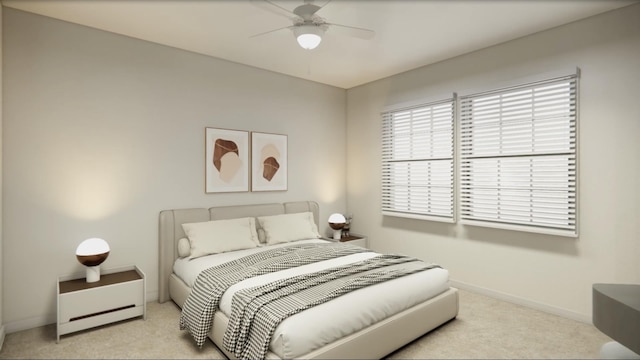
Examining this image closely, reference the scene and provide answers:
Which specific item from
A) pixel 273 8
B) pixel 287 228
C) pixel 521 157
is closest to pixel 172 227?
pixel 287 228

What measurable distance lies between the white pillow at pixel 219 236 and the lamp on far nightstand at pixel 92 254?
2.57 feet

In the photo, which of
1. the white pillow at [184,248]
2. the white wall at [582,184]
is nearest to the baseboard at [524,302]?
the white wall at [582,184]

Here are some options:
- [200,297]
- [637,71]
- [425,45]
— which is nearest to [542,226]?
[637,71]

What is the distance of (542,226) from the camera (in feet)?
10.8

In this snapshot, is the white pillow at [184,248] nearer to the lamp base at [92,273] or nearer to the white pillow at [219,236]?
the white pillow at [219,236]

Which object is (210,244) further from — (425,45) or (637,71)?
(637,71)

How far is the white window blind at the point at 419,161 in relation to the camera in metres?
4.11

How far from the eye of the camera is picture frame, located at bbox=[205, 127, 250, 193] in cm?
395

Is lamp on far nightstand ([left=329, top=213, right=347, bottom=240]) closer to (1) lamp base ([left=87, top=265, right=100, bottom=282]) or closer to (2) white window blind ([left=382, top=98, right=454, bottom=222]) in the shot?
(2) white window blind ([left=382, top=98, right=454, bottom=222])

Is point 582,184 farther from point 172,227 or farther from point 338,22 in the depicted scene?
point 172,227

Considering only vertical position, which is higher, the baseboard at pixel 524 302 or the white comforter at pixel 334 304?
the white comforter at pixel 334 304

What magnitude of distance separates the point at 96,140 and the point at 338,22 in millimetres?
2613

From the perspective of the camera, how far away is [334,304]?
7.32ft

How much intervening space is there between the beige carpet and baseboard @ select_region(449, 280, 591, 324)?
0.06 meters
